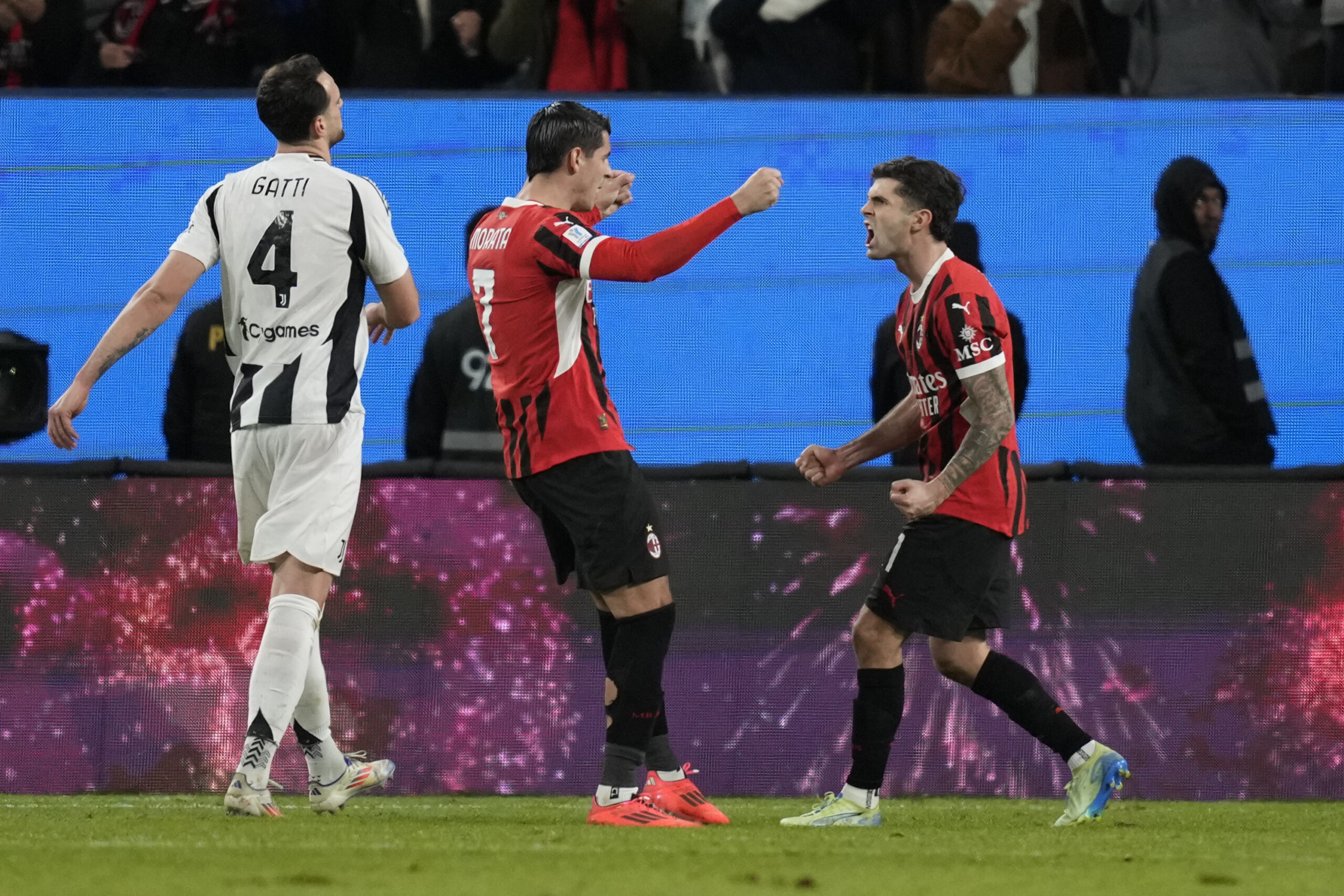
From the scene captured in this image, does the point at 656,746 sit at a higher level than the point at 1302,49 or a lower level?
lower

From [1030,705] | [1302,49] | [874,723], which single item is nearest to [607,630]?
[874,723]

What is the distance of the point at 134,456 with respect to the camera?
639 cm

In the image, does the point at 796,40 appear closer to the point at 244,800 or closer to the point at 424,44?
the point at 424,44

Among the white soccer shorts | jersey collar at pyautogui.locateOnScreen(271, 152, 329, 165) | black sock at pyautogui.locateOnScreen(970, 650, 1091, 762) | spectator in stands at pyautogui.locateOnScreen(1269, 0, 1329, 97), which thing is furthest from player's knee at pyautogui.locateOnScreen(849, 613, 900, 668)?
spectator in stands at pyautogui.locateOnScreen(1269, 0, 1329, 97)

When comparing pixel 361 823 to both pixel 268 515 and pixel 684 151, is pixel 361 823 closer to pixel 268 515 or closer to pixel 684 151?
pixel 268 515

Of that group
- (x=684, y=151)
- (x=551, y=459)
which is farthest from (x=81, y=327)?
(x=551, y=459)

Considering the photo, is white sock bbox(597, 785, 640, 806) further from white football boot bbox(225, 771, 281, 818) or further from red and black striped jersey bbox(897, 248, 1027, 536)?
red and black striped jersey bbox(897, 248, 1027, 536)

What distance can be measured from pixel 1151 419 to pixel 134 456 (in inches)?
149

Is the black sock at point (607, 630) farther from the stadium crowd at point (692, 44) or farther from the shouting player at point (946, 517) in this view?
the stadium crowd at point (692, 44)

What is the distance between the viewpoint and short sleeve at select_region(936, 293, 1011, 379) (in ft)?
14.3

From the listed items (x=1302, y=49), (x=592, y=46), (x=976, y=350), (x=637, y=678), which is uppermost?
(x=1302, y=49)

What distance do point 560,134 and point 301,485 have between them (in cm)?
111

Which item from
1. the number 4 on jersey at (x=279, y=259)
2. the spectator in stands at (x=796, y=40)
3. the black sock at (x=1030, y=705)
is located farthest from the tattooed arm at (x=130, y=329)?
the spectator in stands at (x=796, y=40)

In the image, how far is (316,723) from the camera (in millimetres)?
4469
